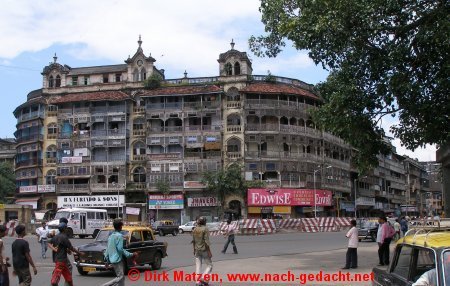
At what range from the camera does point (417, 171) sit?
144500 mm

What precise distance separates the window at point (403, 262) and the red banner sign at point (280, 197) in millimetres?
54381

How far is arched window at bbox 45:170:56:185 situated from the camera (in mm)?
68406

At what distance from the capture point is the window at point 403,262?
664 centimetres

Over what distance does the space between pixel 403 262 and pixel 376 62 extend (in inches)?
375

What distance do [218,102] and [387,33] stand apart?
5047 cm

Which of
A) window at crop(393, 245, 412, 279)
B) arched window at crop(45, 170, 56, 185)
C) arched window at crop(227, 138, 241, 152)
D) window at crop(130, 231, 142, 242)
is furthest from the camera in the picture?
arched window at crop(45, 170, 56, 185)

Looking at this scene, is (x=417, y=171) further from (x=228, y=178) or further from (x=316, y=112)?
(x=316, y=112)

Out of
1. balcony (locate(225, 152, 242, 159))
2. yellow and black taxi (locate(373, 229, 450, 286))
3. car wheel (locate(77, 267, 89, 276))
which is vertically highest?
balcony (locate(225, 152, 242, 159))

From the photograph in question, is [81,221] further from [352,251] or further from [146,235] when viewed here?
[352,251]

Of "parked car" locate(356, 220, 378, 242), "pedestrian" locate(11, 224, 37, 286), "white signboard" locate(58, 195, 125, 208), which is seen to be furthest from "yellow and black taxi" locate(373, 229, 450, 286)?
"white signboard" locate(58, 195, 125, 208)

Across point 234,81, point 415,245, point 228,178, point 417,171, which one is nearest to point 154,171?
point 228,178

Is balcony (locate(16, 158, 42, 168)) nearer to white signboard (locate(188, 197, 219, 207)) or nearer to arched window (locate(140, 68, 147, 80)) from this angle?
arched window (locate(140, 68, 147, 80))

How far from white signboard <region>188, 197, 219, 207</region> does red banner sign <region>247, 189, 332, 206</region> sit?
15.6 ft

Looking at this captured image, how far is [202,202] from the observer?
6406cm
